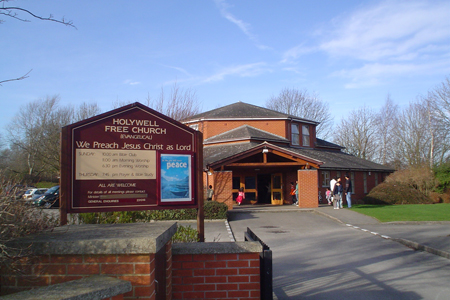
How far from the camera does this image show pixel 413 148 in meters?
45.3

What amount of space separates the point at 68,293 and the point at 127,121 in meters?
2.88

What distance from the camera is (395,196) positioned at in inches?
1122

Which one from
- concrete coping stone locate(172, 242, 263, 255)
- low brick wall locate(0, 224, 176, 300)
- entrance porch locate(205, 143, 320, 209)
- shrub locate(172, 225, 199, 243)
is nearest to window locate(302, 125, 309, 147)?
entrance porch locate(205, 143, 320, 209)

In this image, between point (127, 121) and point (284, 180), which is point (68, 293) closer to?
point (127, 121)

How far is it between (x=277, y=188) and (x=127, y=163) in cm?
2362

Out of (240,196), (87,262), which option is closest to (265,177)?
(240,196)

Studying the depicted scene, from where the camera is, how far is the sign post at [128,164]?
190 inches

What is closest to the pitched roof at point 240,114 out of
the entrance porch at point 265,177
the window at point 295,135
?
the window at point 295,135

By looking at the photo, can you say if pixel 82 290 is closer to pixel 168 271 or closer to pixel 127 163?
pixel 168 271

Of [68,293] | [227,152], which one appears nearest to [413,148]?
[227,152]

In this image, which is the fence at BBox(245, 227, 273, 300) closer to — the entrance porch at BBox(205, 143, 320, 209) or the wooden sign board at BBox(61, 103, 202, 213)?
the wooden sign board at BBox(61, 103, 202, 213)

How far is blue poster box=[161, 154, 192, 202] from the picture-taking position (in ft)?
16.9

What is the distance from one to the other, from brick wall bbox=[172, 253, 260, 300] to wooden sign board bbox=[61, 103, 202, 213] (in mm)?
1110

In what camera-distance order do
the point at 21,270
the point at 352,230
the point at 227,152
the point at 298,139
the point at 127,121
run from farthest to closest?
the point at 298,139
the point at 227,152
the point at 352,230
the point at 127,121
the point at 21,270
